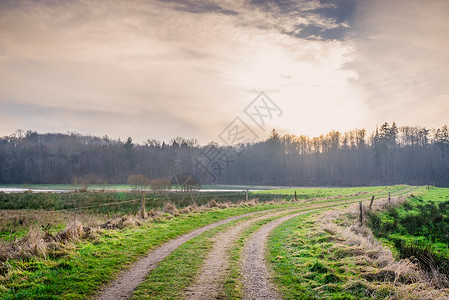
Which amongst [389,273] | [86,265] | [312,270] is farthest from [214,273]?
[389,273]

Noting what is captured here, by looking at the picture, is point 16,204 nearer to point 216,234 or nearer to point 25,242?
point 25,242

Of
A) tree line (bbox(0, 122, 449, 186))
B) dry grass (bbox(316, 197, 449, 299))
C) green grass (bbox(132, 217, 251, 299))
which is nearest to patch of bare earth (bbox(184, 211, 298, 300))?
green grass (bbox(132, 217, 251, 299))

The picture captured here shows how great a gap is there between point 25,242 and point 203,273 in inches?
239

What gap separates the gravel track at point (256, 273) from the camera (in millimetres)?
5824

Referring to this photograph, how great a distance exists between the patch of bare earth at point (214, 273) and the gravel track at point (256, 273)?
1.96 ft

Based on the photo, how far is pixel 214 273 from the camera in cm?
707

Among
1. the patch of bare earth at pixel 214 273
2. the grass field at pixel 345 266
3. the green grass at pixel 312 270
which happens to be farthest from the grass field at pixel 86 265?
the grass field at pixel 345 266

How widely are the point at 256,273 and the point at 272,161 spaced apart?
101 m

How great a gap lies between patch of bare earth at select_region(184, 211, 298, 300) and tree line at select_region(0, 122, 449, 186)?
81.2 metres

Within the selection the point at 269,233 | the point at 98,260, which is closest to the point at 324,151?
the point at 269,233

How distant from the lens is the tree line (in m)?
93.8

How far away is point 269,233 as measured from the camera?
12617mm

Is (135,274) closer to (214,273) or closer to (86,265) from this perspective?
(86,265)

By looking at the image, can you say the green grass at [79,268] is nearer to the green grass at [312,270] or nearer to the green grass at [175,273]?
the green grass at [175,273]
